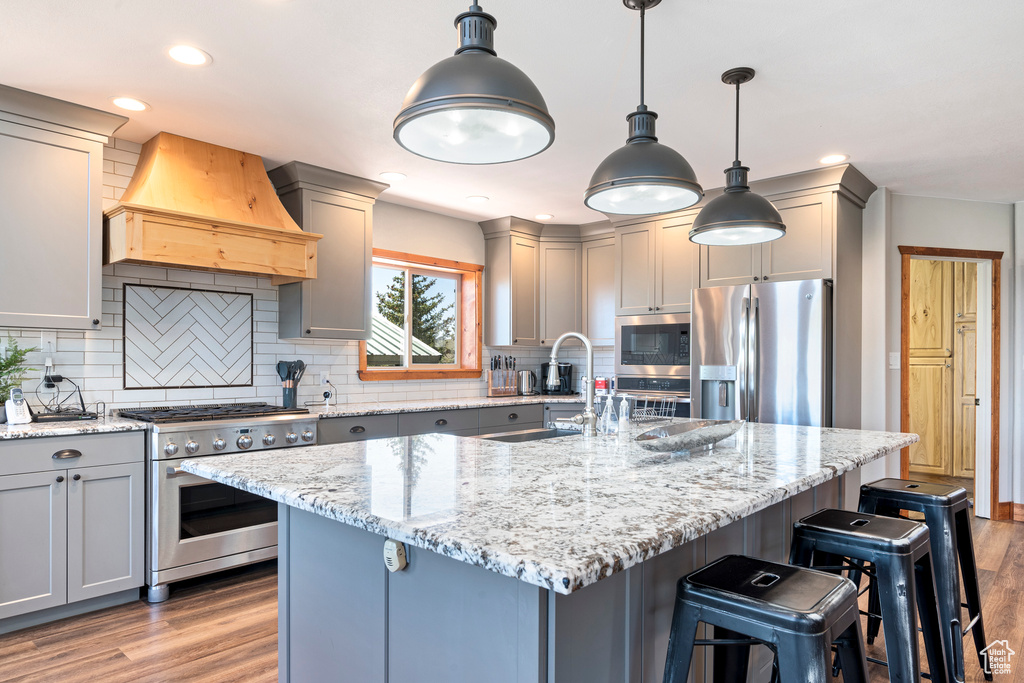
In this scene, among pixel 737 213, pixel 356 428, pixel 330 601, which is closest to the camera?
pixel 330 601

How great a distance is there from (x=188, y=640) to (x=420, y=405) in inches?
77.4

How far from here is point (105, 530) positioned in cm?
288

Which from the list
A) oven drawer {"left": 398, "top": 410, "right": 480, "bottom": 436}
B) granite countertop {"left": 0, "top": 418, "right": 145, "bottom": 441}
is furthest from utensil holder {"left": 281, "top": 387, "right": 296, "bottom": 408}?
granite countertop {"left": 0, "top": 418, "right": 145, "bottom": 441}

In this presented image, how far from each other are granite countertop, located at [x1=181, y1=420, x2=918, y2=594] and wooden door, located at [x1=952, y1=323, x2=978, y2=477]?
15.6 feet

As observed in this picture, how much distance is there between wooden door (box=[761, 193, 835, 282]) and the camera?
12.7 feet

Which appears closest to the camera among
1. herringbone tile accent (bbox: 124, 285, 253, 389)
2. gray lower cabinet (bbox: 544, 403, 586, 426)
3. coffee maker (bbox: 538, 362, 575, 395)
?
herringbone tile accent (bbox: 124, 285, 253, 389)

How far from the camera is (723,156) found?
12.0ft

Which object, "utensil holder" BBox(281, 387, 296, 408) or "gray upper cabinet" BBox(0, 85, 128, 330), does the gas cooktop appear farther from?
"gray upper cabinet" BBox(0, 85, 128, 330)

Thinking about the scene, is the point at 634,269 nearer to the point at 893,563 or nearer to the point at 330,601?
the point at 893,563

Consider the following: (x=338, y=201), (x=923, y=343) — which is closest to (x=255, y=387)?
(x=338, y=201)

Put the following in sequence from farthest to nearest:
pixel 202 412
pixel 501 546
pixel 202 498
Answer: pixel 202 412 < pixel 202 498 < pixel 501 546

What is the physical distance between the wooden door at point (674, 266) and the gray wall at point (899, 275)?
1.16 m

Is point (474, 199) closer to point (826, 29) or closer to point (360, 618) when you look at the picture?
point (826, 29)

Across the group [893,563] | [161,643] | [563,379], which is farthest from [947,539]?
[563,379]
